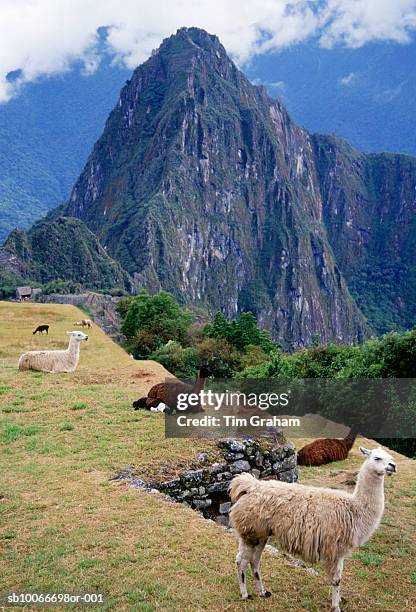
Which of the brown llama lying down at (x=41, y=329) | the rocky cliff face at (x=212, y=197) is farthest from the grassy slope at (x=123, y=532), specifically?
the rocky cliff face at (x=212, y=197)

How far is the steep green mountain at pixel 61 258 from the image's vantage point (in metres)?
96.4

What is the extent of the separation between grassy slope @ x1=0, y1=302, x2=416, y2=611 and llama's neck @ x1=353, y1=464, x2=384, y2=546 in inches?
34.3

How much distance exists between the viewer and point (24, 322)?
2911cm

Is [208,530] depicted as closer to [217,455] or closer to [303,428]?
[217,455]

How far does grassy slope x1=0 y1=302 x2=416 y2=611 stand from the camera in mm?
6102

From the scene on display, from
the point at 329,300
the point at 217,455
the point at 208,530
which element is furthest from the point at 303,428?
the point at 329,300

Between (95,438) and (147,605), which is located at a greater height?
(95,438)

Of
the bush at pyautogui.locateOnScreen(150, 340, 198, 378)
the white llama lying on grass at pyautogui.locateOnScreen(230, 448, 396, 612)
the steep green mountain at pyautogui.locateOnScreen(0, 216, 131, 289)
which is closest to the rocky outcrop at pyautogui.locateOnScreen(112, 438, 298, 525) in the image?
the white llama lying on grass at pyautogui.locateOnScreen(230, 448, 396, 612)

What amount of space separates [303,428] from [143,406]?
7.09 metres

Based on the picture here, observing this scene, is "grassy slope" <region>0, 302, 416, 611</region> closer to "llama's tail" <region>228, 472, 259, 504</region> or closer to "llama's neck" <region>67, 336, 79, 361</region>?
"llama's tail" <region>228, 472, 259, 504</region>

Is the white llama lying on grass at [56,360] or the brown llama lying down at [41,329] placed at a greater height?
the brown llama lying down at [41,329]

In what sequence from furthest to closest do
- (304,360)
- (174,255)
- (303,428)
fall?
1. (174,255)
2. (304,360)
3. (303,428)

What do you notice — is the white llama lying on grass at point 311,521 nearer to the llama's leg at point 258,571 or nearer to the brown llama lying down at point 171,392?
the llama's leg at point 258,571

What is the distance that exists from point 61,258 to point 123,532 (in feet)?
327
